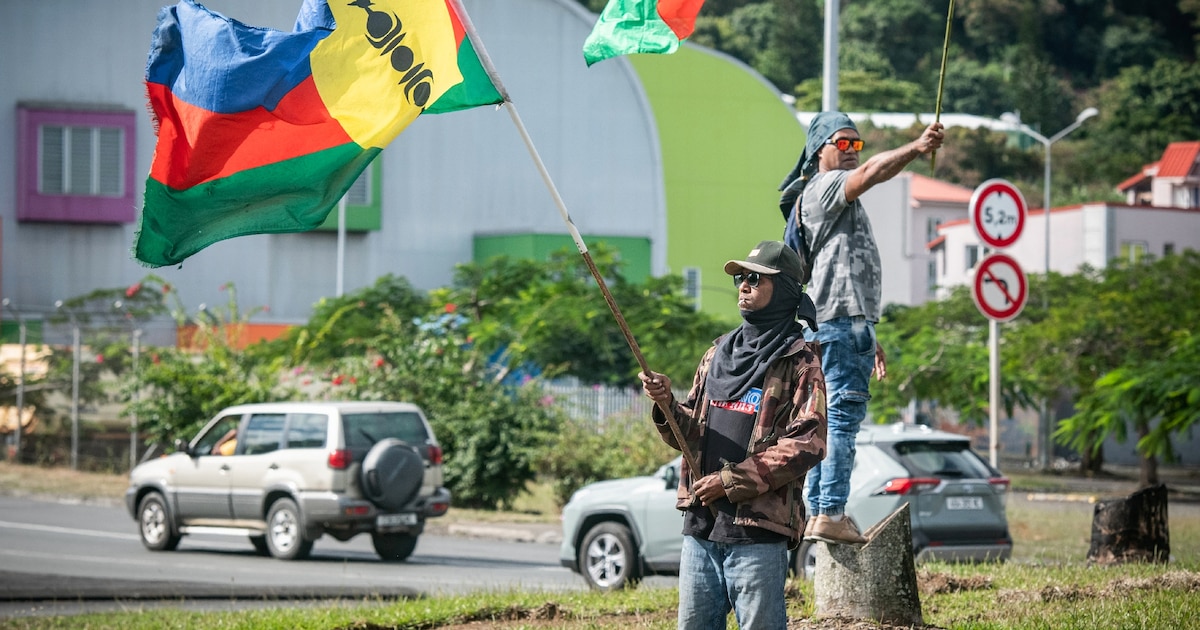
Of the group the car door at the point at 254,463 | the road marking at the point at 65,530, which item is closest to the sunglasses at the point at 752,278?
the car door at the point at 254,463

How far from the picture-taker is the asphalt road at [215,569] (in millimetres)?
12305

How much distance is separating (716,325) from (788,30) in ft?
252

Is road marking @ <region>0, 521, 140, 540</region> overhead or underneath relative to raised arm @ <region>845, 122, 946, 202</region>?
underneath

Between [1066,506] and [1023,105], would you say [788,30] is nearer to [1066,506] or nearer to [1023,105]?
[1023,105]

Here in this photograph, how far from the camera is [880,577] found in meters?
7.18

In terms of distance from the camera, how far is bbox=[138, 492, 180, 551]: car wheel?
A: 1809 centimetres

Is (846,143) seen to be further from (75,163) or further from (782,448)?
(75,163)

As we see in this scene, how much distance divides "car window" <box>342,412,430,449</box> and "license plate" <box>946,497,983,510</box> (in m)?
6.65

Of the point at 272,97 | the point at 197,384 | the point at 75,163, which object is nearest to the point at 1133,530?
the point at 272,97

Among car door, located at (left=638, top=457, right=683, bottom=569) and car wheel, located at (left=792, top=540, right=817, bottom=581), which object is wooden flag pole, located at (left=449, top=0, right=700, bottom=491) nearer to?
car wheel, located at (left=792, top=540, right=817, bottom=581)

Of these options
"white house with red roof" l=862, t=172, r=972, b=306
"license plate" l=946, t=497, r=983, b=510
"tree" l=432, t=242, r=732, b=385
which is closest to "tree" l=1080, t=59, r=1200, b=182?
"white house with red roof" l=862, t=172, r=972, b=306

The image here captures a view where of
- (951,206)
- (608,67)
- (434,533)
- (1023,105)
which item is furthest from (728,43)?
(434,533)

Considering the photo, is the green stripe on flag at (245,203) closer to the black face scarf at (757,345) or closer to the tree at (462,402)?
the black face scarf at (757,345)

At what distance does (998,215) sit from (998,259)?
49 cm
